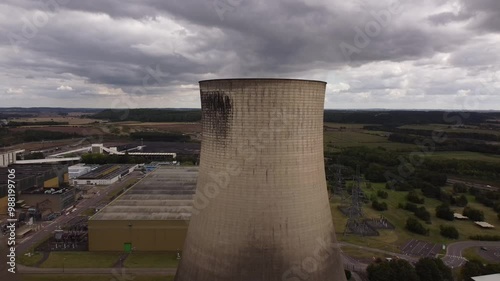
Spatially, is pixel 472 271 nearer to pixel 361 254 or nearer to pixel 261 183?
pixel 361 254

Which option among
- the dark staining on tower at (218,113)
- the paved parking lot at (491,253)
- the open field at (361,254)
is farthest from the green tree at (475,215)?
the dark staining on tower at (218,113)

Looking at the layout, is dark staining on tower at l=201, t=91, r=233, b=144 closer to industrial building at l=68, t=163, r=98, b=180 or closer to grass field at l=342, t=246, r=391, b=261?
grass field at l=342, t=246, r=391, b=261

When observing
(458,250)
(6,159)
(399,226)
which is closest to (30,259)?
(399,226)

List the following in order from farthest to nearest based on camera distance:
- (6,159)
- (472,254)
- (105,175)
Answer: (6,159)
(105,175)
(472,254)

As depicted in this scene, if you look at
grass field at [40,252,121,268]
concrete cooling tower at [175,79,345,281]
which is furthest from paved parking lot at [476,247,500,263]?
grass field at [40,252,121,268]

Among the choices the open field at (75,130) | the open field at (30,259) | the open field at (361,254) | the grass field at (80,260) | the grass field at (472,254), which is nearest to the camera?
the grass field at (80,260)

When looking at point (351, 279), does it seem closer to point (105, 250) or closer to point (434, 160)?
point (105, 250)

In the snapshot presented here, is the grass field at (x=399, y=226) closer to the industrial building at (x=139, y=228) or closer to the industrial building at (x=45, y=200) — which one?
the industrial building at (x=139, y=228)

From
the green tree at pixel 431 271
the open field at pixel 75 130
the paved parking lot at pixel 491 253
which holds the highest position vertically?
the open field at pixel 75 130
